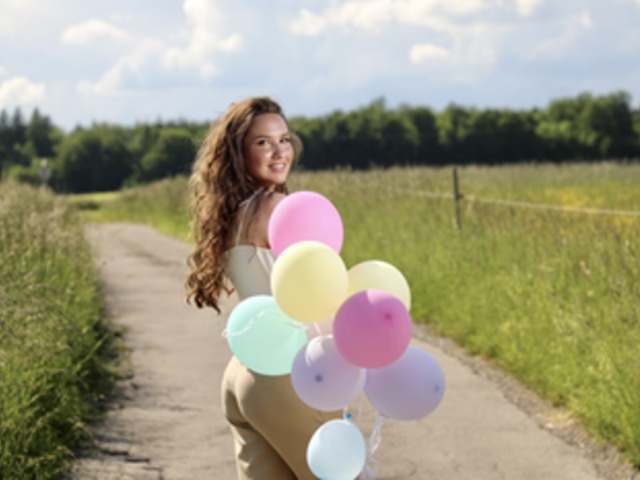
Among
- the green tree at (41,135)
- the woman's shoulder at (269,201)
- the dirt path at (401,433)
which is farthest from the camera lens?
the green tree at (41,135)

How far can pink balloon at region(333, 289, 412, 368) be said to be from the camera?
2291 millimetres

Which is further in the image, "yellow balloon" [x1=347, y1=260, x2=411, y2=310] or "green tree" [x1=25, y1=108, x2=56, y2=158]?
"green tree" [x1=25, y1=108, x2=56, y2=158]

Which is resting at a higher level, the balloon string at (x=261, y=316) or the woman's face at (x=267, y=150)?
the woman's face at (x=267, y=150)

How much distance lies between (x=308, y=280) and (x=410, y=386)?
1.23ft

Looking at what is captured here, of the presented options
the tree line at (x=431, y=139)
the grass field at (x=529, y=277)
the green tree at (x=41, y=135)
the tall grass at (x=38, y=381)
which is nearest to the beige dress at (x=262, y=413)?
the tall grass at (x=38, y=381)

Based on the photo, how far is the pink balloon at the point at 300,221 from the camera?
2496mm

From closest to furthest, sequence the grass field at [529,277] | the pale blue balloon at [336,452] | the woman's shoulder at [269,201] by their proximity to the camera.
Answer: the pale blue balloon at [336,452] → the woman's shoulder at [269,201] → the grass field at [529,277]

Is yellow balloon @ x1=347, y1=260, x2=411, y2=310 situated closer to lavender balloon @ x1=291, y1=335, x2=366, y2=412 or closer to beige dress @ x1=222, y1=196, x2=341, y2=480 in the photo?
lavender balloon @ x1=291, y1=335, x2=366, y2=412

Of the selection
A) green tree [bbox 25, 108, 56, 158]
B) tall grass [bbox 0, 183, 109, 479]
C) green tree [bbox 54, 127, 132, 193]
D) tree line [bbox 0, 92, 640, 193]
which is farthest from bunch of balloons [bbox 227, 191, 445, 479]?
green tree [bbox 25, 108, 56, 158]

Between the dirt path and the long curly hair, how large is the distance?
7.92ft

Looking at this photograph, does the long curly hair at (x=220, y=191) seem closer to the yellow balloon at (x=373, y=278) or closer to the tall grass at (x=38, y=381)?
the yellow balloon at (x=373, y=278)

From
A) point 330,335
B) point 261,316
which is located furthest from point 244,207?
point 330,335

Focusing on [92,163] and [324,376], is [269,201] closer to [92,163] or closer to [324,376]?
[324,376]

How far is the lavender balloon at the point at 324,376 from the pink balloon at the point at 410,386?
3.0 inches
